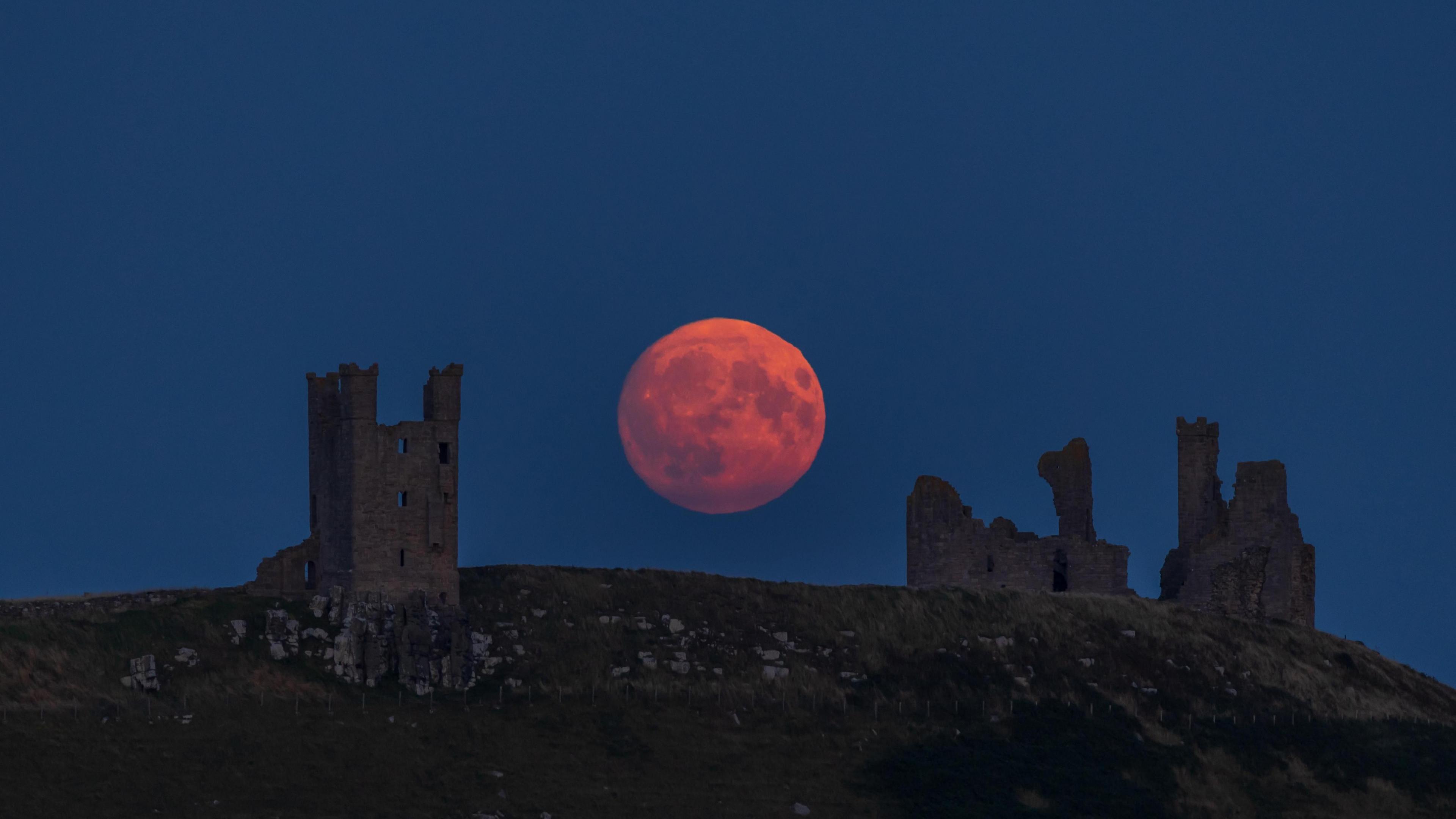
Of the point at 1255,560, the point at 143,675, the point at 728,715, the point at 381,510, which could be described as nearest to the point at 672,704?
the point at 728,715

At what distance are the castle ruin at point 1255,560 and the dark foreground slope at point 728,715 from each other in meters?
4.28

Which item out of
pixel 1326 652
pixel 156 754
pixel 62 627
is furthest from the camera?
pixel 1326 652

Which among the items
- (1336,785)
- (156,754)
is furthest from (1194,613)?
(156,754)

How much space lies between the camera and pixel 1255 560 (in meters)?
103

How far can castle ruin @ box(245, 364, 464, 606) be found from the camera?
8762cm

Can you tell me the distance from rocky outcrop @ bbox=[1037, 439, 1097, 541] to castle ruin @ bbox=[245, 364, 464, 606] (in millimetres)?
28570

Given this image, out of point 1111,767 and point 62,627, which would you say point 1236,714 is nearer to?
point 1111,767

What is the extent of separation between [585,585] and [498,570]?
3609 millimetres

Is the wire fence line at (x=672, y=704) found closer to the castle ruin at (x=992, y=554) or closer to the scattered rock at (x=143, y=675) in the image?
the scattered rock at (x=143, y=675)

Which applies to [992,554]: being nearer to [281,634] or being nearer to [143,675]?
[281,634]

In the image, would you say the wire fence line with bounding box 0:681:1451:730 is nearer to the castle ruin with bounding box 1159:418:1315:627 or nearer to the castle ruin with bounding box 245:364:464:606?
the castle ruin with bounding box 245:364:464:606

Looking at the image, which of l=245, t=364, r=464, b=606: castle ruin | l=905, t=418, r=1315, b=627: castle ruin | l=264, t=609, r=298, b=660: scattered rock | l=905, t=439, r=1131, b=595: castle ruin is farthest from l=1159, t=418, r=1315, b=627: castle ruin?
l=264, t=609, r=298, b=660: scattered rock

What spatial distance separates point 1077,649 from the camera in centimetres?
9300

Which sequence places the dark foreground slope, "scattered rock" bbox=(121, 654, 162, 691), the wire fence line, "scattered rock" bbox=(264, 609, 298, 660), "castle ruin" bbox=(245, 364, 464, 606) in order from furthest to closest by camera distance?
"castle ruin" bbox=(245, 364, 464, 606) < "scattered rock" bbox=(264, 609, 298, 660) < "scattered rock" bbox=(121, 654, 162, 691) < the wire fence line < the dark foreground slope
